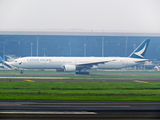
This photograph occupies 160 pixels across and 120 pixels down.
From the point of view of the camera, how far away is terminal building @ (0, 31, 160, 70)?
110 meters

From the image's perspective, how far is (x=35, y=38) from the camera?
366 feet

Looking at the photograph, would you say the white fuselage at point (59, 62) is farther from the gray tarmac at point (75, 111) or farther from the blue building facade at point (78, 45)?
the blue building facade at point (78, 45)

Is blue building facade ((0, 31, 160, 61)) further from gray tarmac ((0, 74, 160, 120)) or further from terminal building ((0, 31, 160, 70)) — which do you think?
gray tarmac ((0, 74, 160, 120))

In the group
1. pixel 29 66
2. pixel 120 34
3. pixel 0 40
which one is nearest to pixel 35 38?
pixel 0 40

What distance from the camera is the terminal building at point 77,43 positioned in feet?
362

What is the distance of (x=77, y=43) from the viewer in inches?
4537

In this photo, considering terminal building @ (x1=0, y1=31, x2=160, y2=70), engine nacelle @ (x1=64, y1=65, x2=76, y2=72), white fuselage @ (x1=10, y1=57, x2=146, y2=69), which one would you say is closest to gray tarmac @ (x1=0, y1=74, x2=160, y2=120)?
engine nacelle @ (x1=64, y1=65, x2=76, y2=72)

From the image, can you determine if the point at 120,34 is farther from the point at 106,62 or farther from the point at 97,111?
the point at 97,111

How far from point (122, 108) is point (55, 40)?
320 feet

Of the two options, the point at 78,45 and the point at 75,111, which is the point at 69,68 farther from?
the point at 78,45

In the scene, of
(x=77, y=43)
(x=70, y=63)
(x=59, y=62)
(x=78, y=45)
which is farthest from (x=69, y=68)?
(x=77, y=43)

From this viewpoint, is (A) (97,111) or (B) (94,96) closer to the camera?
(A) (97,111)

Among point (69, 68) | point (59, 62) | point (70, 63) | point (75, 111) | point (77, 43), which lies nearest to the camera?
point (75, 111)

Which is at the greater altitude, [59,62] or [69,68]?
[59,62]
